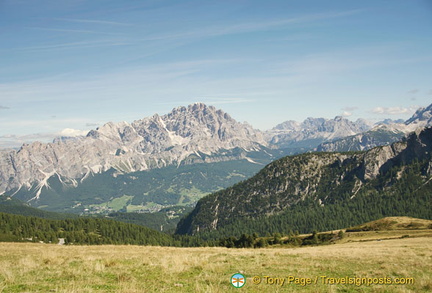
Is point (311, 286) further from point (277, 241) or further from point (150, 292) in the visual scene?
point (277, 241)

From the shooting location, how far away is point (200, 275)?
20.8m

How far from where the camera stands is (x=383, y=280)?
66.4 ft

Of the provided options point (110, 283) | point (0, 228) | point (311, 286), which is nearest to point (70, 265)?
point (110, 283)

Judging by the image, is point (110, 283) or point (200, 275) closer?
point (110, 283)

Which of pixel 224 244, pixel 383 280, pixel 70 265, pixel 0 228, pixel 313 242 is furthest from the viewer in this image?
pixel 0 228

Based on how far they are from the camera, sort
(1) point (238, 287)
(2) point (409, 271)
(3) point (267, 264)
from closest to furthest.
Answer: (1) point (238, 287)
(2) point (409, 271)
(3) point (267, 264)

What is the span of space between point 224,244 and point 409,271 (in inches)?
3443

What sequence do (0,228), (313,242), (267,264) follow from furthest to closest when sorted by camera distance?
(0,228) → (313,242) → (267,264)

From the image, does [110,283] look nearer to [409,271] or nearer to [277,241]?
[409,271]

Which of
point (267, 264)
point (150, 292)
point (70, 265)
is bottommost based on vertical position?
point (267, 264)

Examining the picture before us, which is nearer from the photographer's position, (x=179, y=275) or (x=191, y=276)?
(x=191, y=276)

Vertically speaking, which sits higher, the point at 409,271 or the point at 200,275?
the point at 200,275

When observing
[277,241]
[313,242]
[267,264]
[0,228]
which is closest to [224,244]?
[277,241]

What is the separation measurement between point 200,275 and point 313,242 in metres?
86.4
